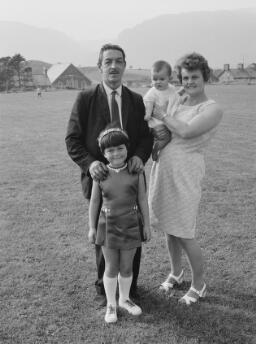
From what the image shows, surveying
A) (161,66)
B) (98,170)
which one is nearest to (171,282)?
(98,170)

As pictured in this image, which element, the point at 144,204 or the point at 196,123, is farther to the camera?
the point at 144,204

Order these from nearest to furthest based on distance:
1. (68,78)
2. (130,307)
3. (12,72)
Result: (130,307) → (12,72) → (68,78)

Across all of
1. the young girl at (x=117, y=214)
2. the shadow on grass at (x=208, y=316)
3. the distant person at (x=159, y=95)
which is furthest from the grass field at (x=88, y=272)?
the distant person at (x=159, y=95)

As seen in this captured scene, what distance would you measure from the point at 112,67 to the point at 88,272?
2304 millimetres

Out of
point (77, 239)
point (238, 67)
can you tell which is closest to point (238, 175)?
point (77, 239)

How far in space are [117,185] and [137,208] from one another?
33 centimetres

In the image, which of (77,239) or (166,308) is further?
(77,239)

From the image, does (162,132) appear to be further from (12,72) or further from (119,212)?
(12,72)

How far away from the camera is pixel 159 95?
→ 13.2ft

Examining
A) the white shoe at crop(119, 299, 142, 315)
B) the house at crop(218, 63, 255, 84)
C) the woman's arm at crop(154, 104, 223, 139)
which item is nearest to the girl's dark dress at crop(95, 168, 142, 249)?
the woman's arm at crop(154, 104, 223, 139)

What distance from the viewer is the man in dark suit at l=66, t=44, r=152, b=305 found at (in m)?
3.56

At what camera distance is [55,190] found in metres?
7.84

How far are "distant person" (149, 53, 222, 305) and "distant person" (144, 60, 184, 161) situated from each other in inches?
2.4

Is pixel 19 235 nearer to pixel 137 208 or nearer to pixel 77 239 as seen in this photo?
pixel 77 239
